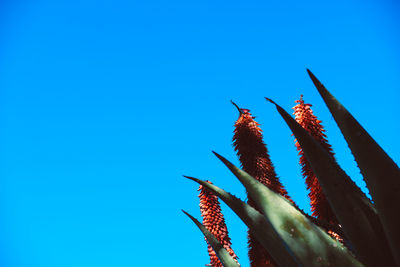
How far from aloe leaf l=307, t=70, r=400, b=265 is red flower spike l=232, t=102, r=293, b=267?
1329mm

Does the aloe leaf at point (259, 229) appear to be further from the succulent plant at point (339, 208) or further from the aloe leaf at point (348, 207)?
the aloe leaf at point (348, 207)

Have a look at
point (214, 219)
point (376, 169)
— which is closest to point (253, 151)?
point (214, 219)

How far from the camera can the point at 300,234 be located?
1.15 meters

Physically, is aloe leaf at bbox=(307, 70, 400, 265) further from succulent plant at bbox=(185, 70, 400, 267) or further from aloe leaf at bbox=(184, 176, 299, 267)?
aloe leaf at bbox=(184, 176, 299, 267)

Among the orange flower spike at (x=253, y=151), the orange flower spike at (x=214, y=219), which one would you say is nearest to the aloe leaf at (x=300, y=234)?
the orange flower spike at (x=253, y=151)

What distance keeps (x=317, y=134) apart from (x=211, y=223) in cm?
127

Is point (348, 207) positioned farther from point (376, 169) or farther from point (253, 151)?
point (253, 151)

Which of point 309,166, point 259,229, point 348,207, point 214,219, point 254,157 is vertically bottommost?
point 348,207

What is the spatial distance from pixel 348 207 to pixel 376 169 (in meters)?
0.18

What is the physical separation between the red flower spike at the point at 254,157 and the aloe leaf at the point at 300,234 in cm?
110

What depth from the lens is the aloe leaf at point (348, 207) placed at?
3.33 ft

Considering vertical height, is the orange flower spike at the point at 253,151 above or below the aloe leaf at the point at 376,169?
above

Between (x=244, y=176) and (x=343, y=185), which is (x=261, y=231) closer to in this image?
(x=244, y=176)

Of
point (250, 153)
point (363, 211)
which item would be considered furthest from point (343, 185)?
point (250, 153)
